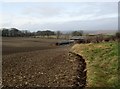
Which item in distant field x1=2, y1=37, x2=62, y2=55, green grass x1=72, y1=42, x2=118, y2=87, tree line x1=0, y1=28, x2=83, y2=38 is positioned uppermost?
tree line x1=0, y1=28, x2=83, y2=38

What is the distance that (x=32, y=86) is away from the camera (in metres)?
10.7

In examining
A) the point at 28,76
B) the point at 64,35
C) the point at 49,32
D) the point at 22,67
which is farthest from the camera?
the point at 49,32

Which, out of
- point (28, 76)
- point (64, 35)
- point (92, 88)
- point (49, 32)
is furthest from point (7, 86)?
point (49, 32)

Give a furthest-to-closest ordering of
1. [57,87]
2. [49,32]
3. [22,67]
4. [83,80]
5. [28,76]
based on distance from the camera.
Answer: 1. [49,32]
2. [22,67]
3. [28,76]
4. [83,80]
5. [57,87]

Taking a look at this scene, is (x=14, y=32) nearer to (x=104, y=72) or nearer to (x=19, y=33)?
(x=19, y=33)

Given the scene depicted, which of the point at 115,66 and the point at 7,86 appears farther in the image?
the point at 115,66

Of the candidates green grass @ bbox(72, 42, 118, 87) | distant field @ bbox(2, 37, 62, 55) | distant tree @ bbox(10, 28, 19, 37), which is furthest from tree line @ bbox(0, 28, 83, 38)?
green grass @ bbox(72, 42, 118, 87)

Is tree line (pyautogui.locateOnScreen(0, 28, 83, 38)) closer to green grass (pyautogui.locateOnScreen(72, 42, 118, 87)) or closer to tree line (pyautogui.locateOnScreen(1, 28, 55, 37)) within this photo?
tree line (pyautogui.locateOnScreen(1, 28, 55, 37))

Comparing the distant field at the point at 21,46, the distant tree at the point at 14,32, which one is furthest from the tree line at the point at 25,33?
the distant field at the point at 21,46

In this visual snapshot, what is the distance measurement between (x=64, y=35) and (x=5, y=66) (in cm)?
3309

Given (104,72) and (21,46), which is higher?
(21,46)

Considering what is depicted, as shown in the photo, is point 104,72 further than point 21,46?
No

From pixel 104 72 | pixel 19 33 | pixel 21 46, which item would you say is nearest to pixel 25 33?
pixel 19 33

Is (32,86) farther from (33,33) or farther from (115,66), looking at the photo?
(33,33)
